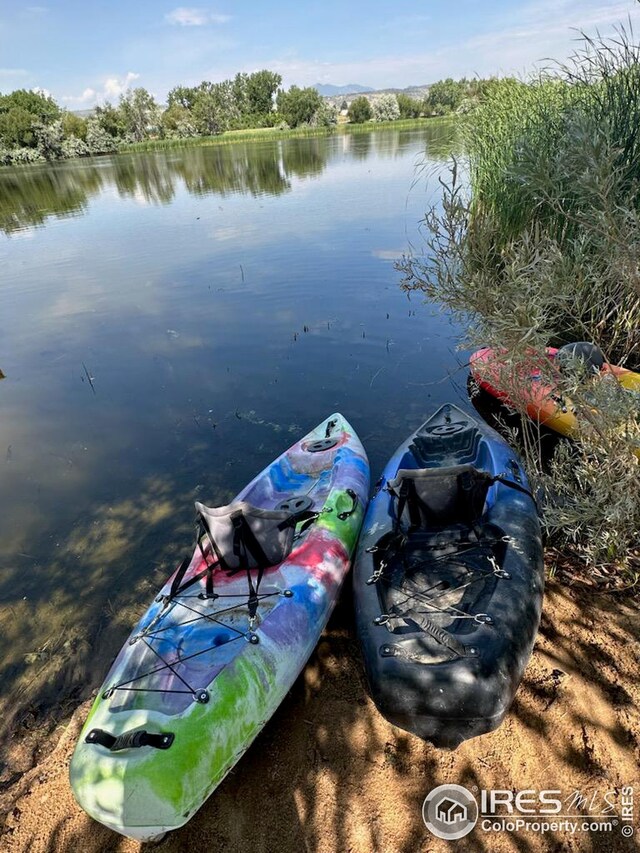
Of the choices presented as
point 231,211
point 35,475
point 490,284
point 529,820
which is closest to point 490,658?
point 529,820

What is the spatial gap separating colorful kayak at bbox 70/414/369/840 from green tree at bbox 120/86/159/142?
80.9 metres

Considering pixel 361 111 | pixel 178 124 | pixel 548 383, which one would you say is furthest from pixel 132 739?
pixel 361 111

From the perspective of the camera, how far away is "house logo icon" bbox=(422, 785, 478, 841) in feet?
9.75

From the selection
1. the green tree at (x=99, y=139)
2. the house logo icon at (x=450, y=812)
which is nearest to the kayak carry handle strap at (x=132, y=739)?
the house logo icon at (x=450, y=812)

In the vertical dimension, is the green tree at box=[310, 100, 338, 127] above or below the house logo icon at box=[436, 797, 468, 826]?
above

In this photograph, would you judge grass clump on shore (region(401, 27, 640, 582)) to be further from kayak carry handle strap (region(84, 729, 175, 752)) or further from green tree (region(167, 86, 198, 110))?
green tree (region(167, 86, 198, 110))

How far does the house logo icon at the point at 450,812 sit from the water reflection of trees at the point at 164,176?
22.2 m

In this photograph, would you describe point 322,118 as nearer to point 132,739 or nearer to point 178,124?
point 178,124

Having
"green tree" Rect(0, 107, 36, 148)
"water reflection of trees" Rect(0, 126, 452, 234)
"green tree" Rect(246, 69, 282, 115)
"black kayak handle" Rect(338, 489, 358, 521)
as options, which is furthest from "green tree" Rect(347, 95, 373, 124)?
"black kayak handle" Rect(338, 489, 358, 521)

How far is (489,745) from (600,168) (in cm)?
423

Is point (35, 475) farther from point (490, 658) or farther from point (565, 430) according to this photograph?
point (565, 430)

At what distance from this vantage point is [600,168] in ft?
11.3

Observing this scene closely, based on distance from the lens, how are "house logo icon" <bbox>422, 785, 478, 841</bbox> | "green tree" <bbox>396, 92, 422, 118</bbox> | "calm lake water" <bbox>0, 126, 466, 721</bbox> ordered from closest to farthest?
"house logo icon" <bbox>422, 785, 478, 841</bbox> → "calm lake water" <bbox>0, 126, 466, 721</bbox> → "green tree" <bbox>396, 92, 422, 118</bbox>

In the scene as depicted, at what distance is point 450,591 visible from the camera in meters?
4.12
